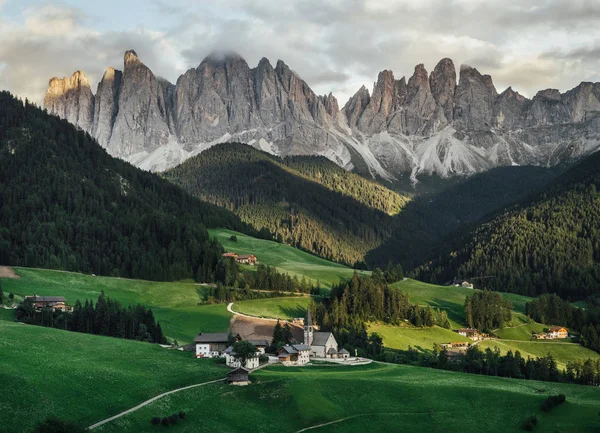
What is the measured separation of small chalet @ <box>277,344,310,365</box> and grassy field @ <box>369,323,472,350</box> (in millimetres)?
35923

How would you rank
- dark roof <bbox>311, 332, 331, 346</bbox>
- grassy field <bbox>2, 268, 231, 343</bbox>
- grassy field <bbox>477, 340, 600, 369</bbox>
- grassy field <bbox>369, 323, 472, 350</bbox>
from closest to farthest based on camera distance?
dark roof <bbox>311, 332, 331, 346</bbox>, grassy field <bbox>2, 268, 231, 343</bbox>, grassy field <bbox>369, 323, 472, 350</bbox>, grassy field <bbox>477, 340, 600, 369</bbox>

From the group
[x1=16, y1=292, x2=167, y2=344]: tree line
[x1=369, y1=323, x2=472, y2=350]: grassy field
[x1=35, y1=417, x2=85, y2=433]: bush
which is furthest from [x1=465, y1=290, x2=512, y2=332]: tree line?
[x1=35, y1=417, x2=85, y2=433]: bush

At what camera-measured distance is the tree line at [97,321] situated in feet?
422

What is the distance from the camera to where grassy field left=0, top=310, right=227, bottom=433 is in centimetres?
7544

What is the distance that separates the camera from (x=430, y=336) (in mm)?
163875

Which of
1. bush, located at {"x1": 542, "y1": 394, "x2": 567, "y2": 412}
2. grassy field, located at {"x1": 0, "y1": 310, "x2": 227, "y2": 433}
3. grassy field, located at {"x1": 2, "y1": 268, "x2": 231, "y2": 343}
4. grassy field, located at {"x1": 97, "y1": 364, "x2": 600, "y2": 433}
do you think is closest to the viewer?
grassy field, located at {"x1": 0, "y1": 310, "x2": 227, "y2": 433}

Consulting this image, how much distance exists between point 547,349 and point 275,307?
6272cm

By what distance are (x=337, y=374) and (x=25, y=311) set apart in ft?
191

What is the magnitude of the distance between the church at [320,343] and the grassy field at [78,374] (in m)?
22.1

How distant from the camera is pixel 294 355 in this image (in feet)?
384

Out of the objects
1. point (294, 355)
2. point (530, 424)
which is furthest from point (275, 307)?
point (530, 424)

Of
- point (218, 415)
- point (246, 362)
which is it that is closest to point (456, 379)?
point (246, 362)

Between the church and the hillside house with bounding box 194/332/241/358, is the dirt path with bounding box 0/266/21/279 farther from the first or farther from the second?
the church

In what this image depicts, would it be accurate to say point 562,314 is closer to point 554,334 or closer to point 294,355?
point 554,334
